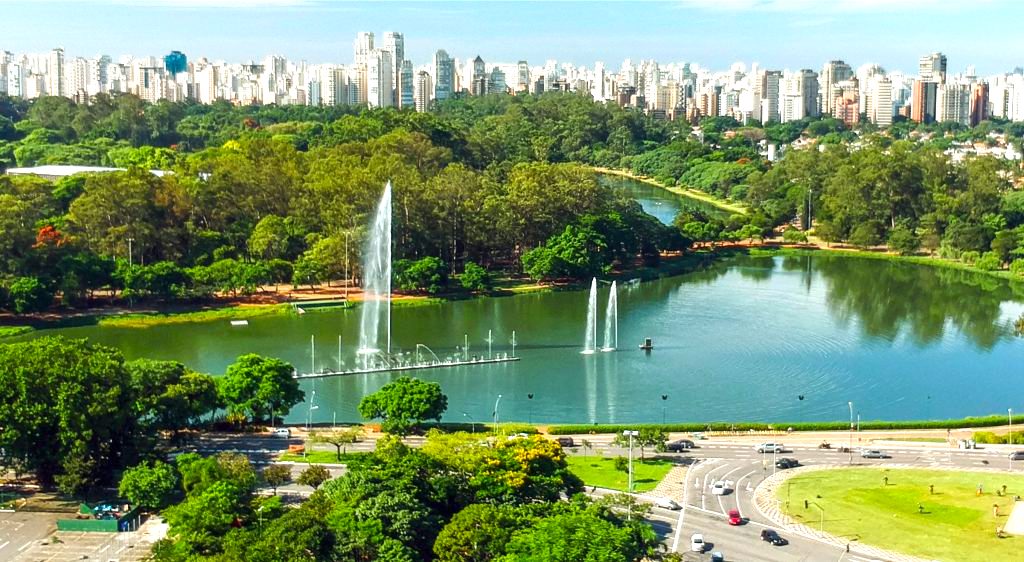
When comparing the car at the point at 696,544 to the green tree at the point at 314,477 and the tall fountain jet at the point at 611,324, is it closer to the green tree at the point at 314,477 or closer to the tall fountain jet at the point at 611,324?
the green tree at the point at 314,477

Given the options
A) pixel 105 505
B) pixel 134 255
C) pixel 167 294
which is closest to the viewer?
pixel 105 505

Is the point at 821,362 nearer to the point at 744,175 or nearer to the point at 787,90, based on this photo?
the point at 744,175

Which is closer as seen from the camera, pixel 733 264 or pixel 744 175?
pixel 733 264

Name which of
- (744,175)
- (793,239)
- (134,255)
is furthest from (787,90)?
(134,255)

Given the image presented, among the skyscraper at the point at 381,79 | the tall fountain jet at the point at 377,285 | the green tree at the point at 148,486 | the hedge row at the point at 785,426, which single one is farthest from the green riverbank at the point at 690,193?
the green tree at the point at 148,486

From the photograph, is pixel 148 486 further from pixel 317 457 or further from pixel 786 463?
pixel 786 463

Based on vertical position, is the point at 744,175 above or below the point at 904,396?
above

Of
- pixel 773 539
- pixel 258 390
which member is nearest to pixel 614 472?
pixel 773 539
